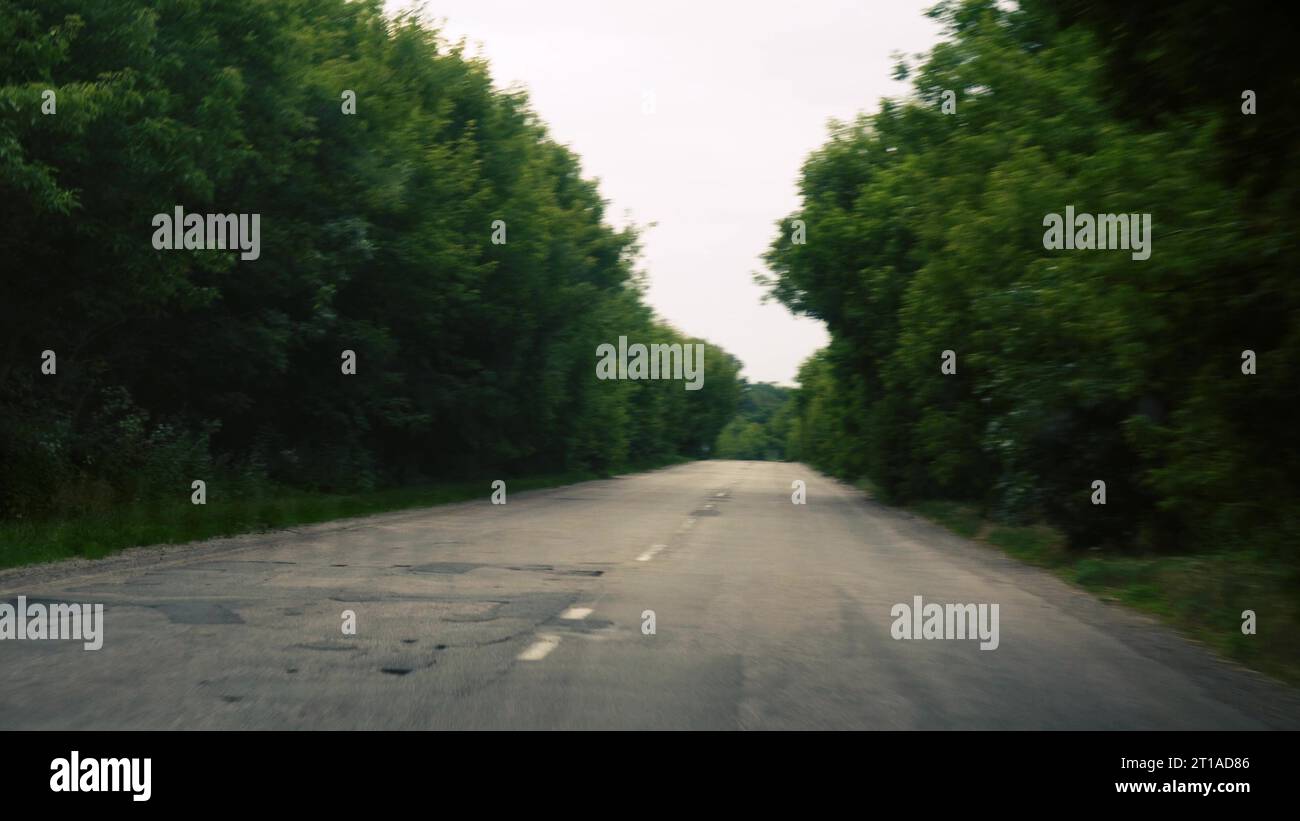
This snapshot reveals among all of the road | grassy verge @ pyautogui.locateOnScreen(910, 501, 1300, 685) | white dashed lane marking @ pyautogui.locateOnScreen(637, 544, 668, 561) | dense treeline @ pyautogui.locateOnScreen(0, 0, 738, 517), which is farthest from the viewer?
dense treeline @ pyautogui.locateOnScreen(0, 0, 738, 517)

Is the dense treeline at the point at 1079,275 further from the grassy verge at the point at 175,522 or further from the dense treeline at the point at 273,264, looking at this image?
the grassy verge at the point at 175,522

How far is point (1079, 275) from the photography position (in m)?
14.2

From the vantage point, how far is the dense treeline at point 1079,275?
8297 mm

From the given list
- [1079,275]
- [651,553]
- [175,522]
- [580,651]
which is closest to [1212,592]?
[1079,275]

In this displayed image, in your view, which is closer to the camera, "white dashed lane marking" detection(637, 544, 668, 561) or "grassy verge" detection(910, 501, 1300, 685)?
"grassy verge" detection(910, 501, 1300, 685)

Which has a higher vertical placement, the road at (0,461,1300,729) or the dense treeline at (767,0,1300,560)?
the dense treeline at (767,0,1300,560)

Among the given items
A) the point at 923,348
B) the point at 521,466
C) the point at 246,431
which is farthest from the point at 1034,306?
the point at 521,466

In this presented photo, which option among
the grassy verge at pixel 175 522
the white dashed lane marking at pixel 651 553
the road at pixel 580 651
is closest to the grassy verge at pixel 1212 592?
the road at pixel 580 651

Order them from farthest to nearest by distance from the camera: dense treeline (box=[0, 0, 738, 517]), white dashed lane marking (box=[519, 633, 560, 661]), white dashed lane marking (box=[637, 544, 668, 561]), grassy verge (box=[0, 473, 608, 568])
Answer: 1. dense treeline (box=[0, 0, 738, 517])
2. white dashed lane marking (box=[637, 544, 668, 561])
3. grassy verge (box=[0, 473, 608, 568])
4. white dashed lane marking (box=[519, 633, 560, 661])

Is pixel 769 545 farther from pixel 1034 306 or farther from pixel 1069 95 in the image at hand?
pixel 1069 95

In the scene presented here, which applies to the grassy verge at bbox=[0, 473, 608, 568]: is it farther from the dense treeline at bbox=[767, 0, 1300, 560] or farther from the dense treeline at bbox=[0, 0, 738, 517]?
the dense treeline at bbox=[767, 0, 1300, 560]

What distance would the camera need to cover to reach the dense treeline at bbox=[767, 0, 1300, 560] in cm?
830

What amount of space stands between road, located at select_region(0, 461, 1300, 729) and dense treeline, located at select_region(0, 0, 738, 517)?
5.50 metres

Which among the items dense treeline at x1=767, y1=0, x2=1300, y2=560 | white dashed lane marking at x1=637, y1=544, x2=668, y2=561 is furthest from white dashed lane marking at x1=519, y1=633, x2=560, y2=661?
white dashed lane marking at x1=637, y1=544, x2=668, y2=561
